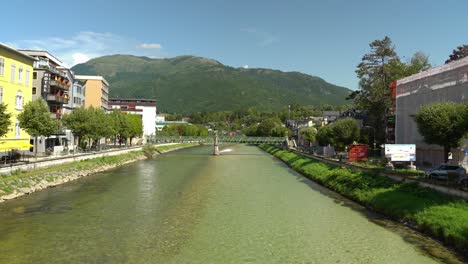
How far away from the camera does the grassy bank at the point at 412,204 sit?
78.6ft

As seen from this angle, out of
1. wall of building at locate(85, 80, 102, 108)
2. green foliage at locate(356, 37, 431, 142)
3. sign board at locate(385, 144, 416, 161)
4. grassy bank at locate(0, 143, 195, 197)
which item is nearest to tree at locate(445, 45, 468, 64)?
green foliage at locate(356, 37, 431, 142)

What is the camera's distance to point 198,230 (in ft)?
91.8

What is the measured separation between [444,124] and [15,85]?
54659 millimetres

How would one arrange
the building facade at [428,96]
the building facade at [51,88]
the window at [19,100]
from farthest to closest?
the building facade at [51,88] < the window at [19,100] < the building facade at [428,96]

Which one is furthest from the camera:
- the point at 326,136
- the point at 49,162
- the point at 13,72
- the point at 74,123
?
the point at 326,136

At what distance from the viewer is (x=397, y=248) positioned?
2359cm

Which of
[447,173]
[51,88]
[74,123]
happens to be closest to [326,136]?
Answer: [74,123]

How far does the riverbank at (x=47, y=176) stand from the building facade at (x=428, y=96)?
150 feet

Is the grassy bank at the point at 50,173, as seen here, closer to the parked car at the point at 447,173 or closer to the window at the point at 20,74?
the window at the point at 20,74

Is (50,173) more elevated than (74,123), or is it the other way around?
(74,123)

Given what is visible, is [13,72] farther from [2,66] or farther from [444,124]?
[444,124]

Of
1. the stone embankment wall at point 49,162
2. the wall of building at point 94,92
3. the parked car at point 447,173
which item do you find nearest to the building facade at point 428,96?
the parked car at point 447,173

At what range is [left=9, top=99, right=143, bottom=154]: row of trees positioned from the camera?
175 feet

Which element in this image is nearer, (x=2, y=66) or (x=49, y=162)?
(x=49, y=162)
